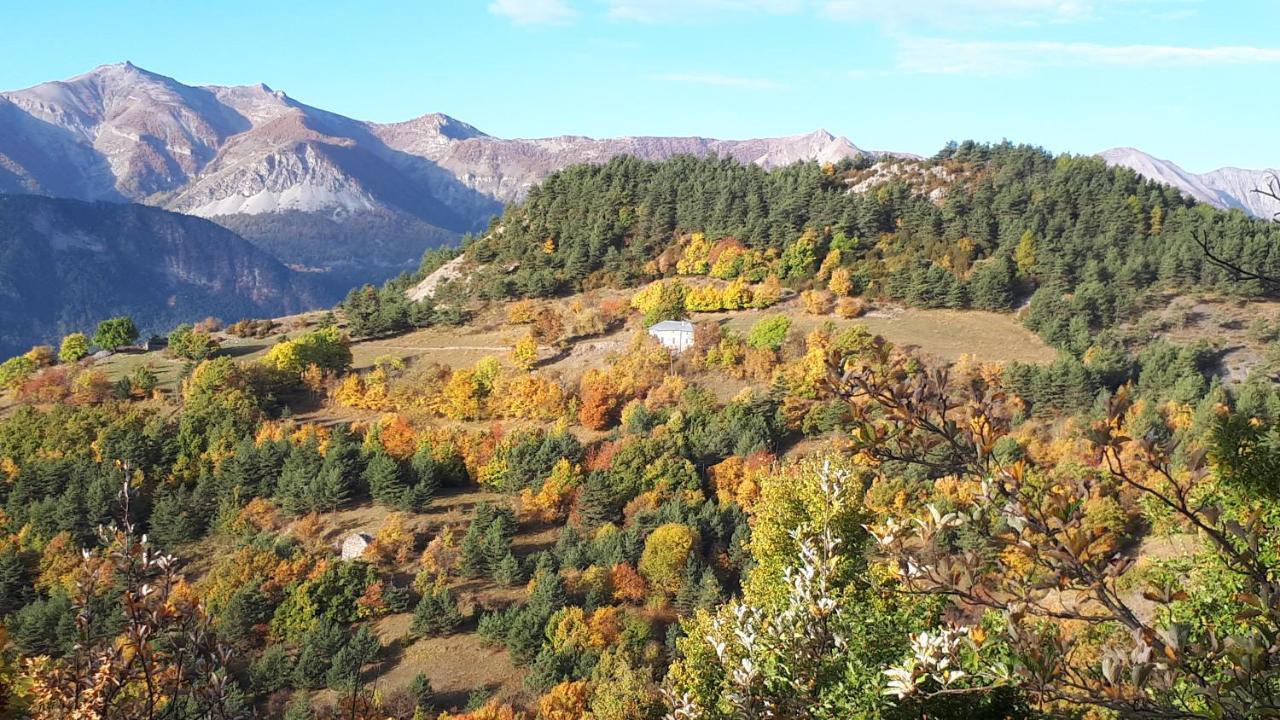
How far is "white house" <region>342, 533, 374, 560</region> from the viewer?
4334 centimetres

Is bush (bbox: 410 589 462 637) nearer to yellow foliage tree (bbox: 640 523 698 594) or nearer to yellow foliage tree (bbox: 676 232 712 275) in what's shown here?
yellow foliage tree (bbox: 640 523 698 594)

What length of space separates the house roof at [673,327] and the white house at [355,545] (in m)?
32.6

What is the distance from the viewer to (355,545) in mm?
43719

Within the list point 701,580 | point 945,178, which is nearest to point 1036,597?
point 701,580

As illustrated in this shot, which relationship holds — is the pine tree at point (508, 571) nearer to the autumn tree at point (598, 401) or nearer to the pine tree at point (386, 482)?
the pine tree at point (386, 482)

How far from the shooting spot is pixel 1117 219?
7806cm

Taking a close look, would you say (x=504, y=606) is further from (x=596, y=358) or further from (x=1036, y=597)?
(x=1036, y=597)

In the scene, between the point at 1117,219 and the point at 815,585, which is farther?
the point at 1117,219

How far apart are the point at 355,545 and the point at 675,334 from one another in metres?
33.5

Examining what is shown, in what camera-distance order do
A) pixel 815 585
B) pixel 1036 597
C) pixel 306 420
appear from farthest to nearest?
pixel 306 420, pixel 815 585, pixel 1036 597

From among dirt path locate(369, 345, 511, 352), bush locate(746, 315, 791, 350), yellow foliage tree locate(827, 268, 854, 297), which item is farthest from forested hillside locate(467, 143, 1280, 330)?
bush locate(746, 315, 791, 350)

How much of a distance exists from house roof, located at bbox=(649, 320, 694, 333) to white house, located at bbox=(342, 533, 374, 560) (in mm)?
32648

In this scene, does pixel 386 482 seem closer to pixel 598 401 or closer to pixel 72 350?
pixel 598 401

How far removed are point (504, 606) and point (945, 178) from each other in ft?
250
